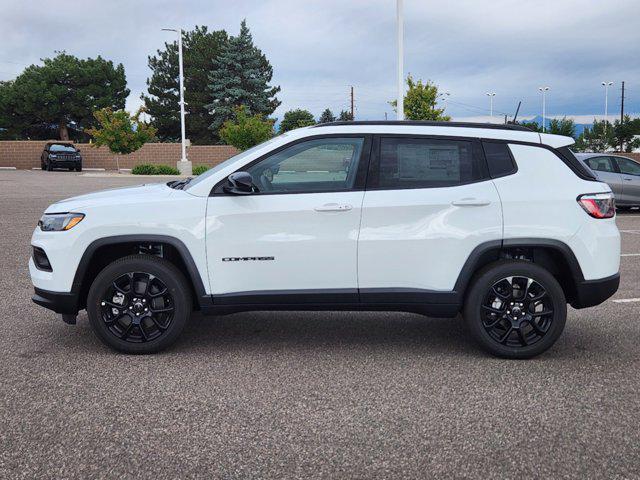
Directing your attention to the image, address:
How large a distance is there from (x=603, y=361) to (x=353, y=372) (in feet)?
6.14

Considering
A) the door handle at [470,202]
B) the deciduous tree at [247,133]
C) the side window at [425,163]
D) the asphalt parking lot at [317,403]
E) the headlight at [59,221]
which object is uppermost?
the deciduous tree at [247,133]

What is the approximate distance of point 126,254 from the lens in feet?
16.9

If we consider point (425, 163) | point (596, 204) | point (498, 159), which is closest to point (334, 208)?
point (425, 163)

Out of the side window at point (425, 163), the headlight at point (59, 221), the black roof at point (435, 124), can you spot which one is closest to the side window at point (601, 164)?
the black roof at point (435, 124)

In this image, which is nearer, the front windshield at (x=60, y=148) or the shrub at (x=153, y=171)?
the shrub at (x=153, y=171)

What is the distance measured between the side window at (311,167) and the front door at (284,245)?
2.9 inches

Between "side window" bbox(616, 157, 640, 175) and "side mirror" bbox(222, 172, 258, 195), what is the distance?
14.2m

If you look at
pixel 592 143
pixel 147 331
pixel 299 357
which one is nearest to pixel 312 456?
pixel 299 357

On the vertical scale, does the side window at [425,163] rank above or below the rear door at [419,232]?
above

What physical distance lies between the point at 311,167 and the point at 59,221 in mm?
1917

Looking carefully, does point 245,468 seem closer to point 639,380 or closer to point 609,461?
point 609,461

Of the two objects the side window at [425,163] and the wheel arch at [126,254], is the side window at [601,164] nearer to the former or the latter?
the side window at [425,163]

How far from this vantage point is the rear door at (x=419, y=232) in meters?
4.82

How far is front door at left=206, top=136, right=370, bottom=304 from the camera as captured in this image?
190 inches
